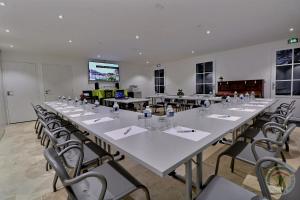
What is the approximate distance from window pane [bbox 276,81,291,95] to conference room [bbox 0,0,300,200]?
3cm

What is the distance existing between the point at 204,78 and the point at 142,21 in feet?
17.6

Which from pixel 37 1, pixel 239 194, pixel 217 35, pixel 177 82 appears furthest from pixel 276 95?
pixel 37 1

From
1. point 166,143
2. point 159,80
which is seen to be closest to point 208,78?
point 159,80

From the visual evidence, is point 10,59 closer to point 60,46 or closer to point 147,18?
point 60,46

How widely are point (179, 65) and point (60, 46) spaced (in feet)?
19.4

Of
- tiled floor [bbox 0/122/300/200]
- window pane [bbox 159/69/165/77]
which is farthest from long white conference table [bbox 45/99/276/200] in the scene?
window pane [bbox 159/69/165/77]

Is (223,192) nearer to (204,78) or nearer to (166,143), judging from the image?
(166,143)

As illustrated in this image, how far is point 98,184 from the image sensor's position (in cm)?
123

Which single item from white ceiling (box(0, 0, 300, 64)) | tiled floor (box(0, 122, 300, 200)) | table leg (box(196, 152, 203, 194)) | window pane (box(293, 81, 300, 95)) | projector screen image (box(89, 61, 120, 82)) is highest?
white ceiling (box(0, 0, 300, 64))

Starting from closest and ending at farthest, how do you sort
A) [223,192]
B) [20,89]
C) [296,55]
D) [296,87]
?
[223,192] < [296,55] < [296,87] < [20,89]

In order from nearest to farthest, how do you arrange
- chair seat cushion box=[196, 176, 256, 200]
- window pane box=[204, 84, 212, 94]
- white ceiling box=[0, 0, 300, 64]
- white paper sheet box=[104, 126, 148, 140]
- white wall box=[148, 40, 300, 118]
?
chair seat cushion box=[196, 176, 256, 200]
white paper sheet box=[104, 126, 148, 140]
white ceiling box=[0, 0, 300, 64]
white wall box=[148, 40, 300, 118]
window pane box=[204, 84, 212, 94]

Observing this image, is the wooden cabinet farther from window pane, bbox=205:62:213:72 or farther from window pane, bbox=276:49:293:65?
window pane, bbox=205:62:213:72

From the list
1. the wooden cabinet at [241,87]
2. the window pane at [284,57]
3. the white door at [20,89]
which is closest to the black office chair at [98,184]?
the wooden cabinet at [241,87]

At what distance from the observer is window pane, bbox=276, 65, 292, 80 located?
5.55 m
